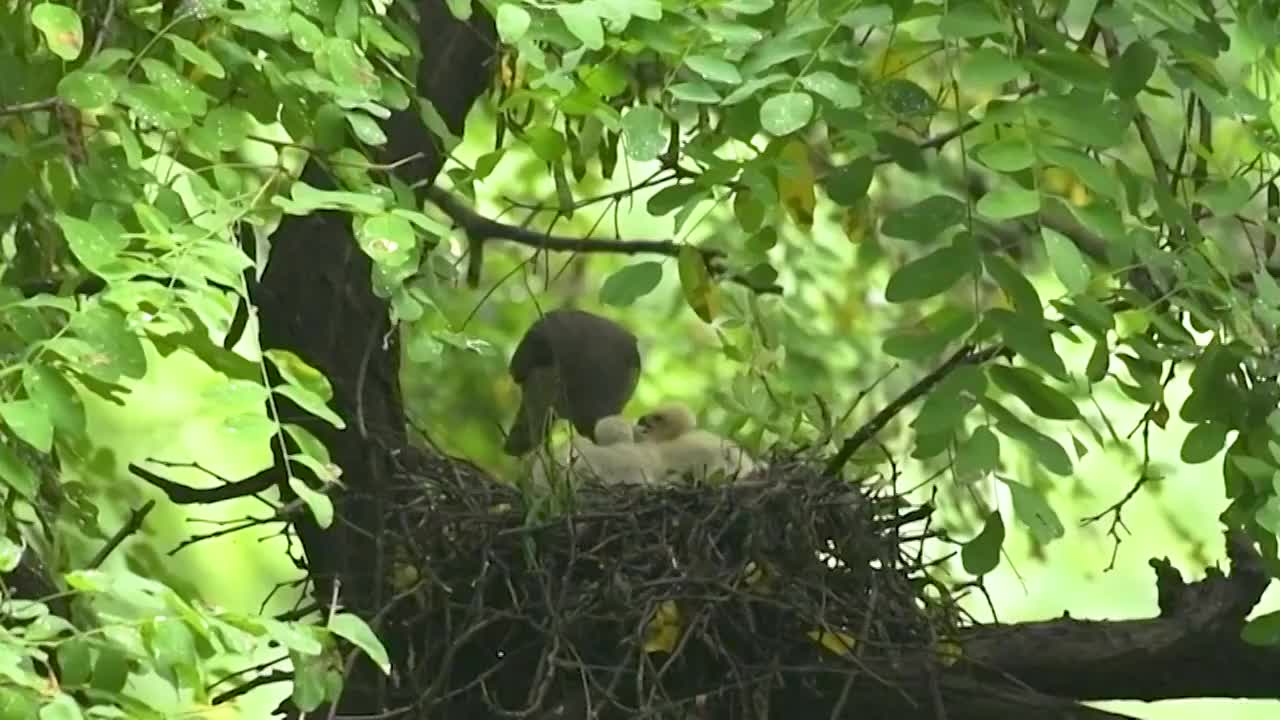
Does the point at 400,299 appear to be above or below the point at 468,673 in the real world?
above

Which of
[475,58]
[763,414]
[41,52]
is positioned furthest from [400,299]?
[763,414]

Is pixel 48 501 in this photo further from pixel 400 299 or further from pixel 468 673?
pixel 400 299

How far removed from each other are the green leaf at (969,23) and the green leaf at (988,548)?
0.41 metres

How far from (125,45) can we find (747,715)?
78 cm

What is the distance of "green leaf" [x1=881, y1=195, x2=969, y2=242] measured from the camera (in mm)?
1466

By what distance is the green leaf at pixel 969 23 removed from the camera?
137 cm

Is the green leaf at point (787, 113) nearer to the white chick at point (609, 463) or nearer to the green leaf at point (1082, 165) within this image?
the green leaf at point (1082, 165)

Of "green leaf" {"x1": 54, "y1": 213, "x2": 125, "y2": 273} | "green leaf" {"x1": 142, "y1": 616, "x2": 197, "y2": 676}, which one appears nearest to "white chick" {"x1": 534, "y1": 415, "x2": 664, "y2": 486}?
"green leaf" {"x1": 54, "y1": 213, "x2": 125, "y2": 273}

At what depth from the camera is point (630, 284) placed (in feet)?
5.83

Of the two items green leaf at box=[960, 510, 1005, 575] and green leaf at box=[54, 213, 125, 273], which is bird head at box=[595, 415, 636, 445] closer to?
green leaf at box=[960, 510, 1005, 575]

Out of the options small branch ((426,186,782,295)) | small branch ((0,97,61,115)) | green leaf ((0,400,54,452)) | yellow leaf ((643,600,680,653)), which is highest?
small branch ((426,186,782,295))

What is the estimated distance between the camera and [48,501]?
208cm

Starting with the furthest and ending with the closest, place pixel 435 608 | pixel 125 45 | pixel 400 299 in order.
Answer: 1. pixel 435 608
2. pixel 125 45
3. pixel 400 299

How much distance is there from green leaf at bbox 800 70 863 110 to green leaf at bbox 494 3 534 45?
20 cm
